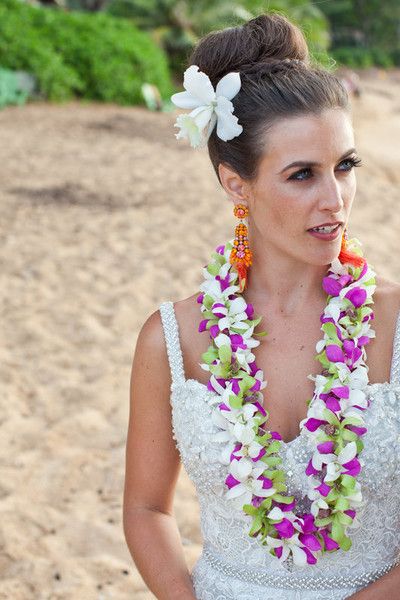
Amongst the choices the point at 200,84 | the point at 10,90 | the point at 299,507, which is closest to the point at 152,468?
the point at 299,507

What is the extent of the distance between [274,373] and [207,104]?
0.73 m

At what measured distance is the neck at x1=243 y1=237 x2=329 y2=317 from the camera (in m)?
2.39

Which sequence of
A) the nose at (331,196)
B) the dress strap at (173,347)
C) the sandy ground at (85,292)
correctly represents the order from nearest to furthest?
the nose at (331,196), the dress strap at (173,347), the sandy ground at (85,292)

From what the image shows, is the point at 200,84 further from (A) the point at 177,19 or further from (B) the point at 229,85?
(A) the point at 177,19

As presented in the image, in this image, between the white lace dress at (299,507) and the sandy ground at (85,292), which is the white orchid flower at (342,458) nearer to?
the white lace dress at (299,507)

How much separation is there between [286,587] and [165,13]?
781 inches

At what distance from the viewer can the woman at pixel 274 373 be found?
2.20m

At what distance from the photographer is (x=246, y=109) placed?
2.28 meters

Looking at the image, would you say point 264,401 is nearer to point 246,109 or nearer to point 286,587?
point 286,587

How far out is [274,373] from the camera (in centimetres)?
237

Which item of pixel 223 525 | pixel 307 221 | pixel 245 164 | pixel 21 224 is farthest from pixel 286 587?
pixel 21 224

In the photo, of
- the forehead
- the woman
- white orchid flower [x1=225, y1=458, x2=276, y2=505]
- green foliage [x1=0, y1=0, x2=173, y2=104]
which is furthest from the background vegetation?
white orchid flower [x1=225, y1=458, x2=276, y2=505]

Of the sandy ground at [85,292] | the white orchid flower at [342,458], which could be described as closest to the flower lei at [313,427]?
the white orchid flower at [342,458]

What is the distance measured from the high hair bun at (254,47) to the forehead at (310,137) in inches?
7.6
